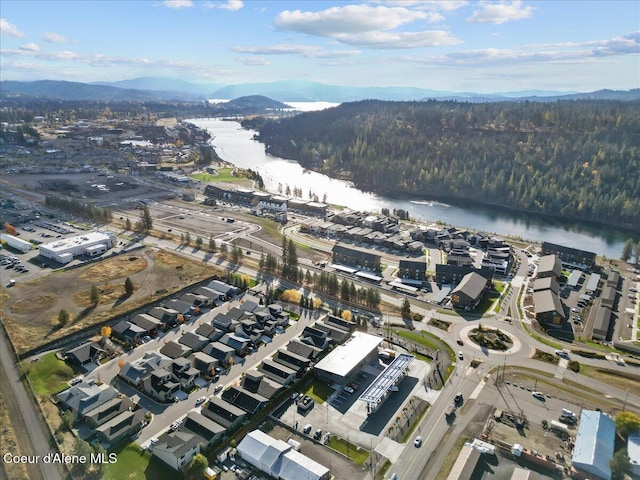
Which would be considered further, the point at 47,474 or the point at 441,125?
the point at 441,125

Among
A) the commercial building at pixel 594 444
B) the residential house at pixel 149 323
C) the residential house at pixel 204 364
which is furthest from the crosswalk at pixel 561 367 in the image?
the residential house at pixel 149 323

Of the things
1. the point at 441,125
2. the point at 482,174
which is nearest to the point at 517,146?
the point at 482,174

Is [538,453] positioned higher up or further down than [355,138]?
further down

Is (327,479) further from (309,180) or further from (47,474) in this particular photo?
(309,180)

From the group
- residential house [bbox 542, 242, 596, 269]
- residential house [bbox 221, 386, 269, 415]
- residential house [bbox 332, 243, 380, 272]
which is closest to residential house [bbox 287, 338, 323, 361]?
residential house [bbox 221, 386, 269, 415]

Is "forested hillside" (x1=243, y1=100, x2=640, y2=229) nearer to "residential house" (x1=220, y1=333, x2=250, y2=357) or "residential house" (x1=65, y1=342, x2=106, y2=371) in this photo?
"residential house" (x1=220, y1=333, x2=250, y2=357)

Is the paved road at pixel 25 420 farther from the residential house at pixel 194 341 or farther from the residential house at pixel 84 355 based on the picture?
the residential house at pixel 194 341

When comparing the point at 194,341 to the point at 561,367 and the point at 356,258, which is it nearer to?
the point at 356,258
